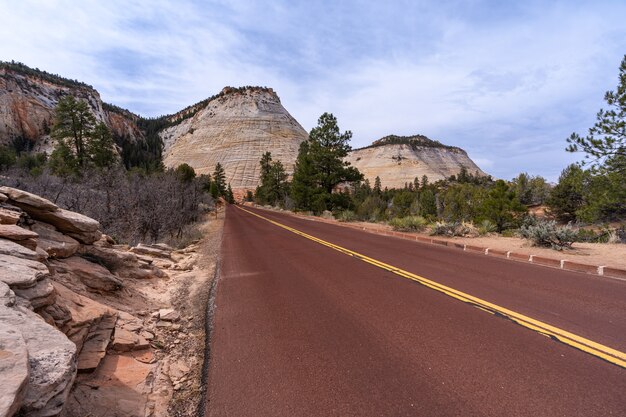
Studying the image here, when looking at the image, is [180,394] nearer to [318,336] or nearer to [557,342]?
[318,336]

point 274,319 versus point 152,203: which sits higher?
point 152,203

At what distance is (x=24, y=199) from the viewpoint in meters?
5.09

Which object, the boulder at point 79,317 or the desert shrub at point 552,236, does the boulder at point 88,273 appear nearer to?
the boulder at point 79,317

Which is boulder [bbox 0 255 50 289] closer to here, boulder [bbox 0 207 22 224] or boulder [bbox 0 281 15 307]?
boulder [bbox 0 281 15 307]

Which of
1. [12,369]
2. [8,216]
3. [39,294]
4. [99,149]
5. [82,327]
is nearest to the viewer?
[12,369]

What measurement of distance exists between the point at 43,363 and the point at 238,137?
341 feet

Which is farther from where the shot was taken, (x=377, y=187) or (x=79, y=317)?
(x=377, y=187)

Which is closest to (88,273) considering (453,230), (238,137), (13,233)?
(13,233)

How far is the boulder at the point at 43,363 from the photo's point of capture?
181 centimetres

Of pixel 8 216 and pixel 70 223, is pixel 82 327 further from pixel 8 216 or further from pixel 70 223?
pixel 70 223

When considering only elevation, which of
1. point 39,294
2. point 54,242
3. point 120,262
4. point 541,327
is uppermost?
point 54,242

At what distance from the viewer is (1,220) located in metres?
4.18

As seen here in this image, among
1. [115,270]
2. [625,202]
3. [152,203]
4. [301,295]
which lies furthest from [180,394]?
[625,202]

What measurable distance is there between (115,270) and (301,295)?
4.24 m
